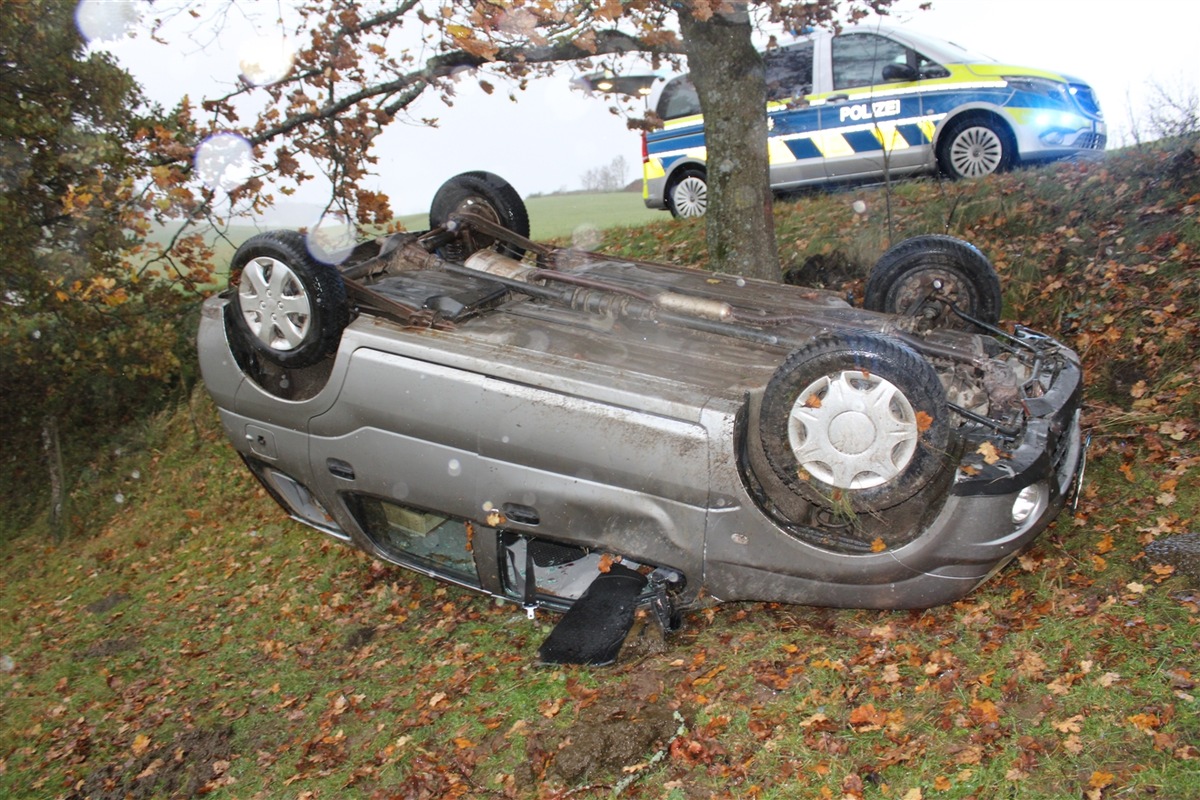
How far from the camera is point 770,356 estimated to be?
4.53 meters

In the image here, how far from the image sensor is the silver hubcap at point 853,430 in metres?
3.63

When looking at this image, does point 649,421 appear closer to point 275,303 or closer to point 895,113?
point 275,303

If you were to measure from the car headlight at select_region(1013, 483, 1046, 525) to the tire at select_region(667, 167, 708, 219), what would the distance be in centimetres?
689

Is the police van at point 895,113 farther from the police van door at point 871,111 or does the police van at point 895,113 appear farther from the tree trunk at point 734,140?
the tree trunk at point 734,140

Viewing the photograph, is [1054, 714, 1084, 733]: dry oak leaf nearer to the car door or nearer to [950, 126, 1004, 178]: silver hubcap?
[950, 126, 1004, 178]: silver hubcap

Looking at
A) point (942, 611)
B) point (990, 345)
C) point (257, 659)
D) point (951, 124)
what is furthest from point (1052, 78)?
point (257, 659)

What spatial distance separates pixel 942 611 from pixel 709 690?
3.73ft

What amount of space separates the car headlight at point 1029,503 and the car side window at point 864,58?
6227mm

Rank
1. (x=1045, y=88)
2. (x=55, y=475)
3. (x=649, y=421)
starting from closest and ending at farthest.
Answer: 1. (x=649, y=421)
2. (x=1045, y=88)
3. (x=55, y=475)

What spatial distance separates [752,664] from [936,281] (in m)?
2.49

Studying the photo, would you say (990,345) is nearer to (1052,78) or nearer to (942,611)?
(942,611)

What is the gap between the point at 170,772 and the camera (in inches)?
176

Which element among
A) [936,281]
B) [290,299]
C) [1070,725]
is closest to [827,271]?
[936,281]

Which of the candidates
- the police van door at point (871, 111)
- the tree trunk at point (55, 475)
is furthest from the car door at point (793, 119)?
the tree trunk at point (55, 475)
